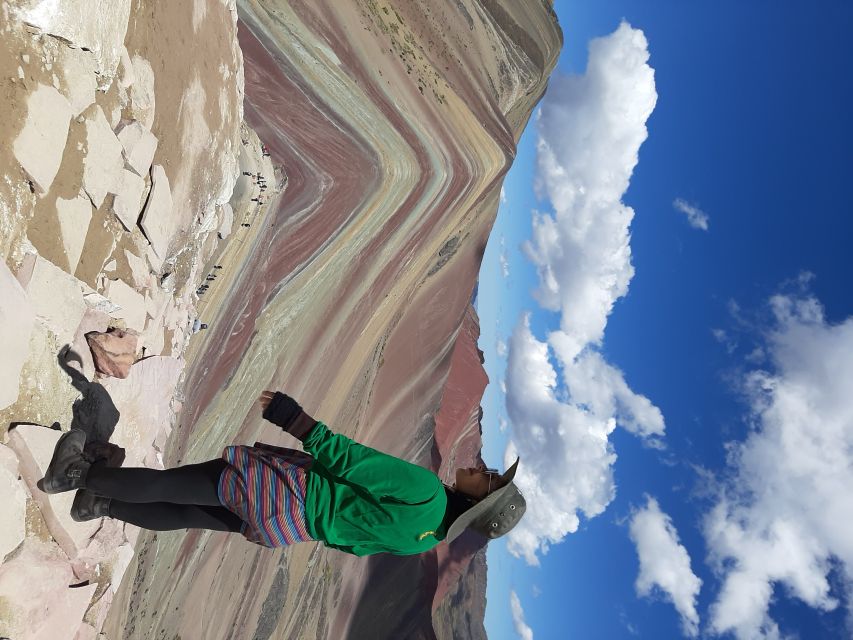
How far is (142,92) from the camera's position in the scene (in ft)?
9.95

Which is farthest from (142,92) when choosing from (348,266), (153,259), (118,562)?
(348,266)

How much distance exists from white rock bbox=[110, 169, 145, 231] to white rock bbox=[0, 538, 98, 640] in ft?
5.22

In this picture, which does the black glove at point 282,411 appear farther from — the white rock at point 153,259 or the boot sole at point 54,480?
the white rock at point 153,259

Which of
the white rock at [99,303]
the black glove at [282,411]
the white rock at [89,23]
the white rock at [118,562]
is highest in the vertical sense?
the white rock at [89,23]

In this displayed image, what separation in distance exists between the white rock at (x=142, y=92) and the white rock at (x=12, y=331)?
1.40 metres

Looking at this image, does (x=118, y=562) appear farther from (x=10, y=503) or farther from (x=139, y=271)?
(x=139, y=271)

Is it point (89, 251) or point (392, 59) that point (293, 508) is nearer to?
point (89, 251)

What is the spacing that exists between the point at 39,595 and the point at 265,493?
3.32 ft

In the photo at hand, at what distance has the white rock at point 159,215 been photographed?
128 inches

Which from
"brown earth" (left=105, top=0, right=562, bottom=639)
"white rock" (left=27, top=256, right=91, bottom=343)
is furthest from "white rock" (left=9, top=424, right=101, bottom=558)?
"brown earth" (left=105, top=0, right=562, bottom=639)

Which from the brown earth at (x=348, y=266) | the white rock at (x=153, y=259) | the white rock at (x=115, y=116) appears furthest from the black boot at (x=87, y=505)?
the brown earth at (x=348, y=266)

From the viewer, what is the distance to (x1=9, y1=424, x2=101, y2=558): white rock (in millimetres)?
2092

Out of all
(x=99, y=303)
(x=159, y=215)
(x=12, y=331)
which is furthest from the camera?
(x=159, y=215)

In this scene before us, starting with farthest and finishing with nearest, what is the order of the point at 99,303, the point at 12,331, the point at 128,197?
the point at 128,197 < the point at 99,303 < the point at 12,331
